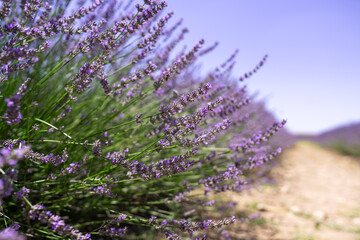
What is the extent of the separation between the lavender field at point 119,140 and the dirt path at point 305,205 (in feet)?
0.11

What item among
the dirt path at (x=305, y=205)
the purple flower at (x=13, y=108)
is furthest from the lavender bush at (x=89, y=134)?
the dirt path at (x=305, y=205)

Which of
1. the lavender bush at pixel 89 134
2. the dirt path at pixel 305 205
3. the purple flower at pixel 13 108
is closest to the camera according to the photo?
the purple flower at pixel 13 108

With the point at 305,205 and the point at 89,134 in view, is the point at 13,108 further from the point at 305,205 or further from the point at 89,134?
the point at 305,205

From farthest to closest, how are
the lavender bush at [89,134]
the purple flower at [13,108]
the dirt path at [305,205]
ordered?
the dirt path at [305,205] → the lavender bush at [89,134] → the purple flower at [13,108]

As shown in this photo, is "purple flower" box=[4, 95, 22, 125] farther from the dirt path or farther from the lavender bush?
the dirt path

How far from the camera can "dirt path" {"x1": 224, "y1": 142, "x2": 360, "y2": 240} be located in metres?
3.11

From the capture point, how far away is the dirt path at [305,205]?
3.11 metres

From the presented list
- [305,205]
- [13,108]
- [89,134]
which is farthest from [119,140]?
[305,205]

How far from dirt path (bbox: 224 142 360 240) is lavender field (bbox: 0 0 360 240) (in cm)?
3

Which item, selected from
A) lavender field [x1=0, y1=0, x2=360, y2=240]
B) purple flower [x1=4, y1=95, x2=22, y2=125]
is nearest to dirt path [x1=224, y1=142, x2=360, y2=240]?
lavender field [x1=0, y1=0, x2=360, y2=240]

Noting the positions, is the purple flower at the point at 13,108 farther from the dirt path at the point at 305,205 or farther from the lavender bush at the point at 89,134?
the dirt path at the point at 305,205

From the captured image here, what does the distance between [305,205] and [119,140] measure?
12.0ft

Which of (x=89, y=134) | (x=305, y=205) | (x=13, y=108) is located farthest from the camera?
(x=305, y=205)

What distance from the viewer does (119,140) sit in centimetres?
209
